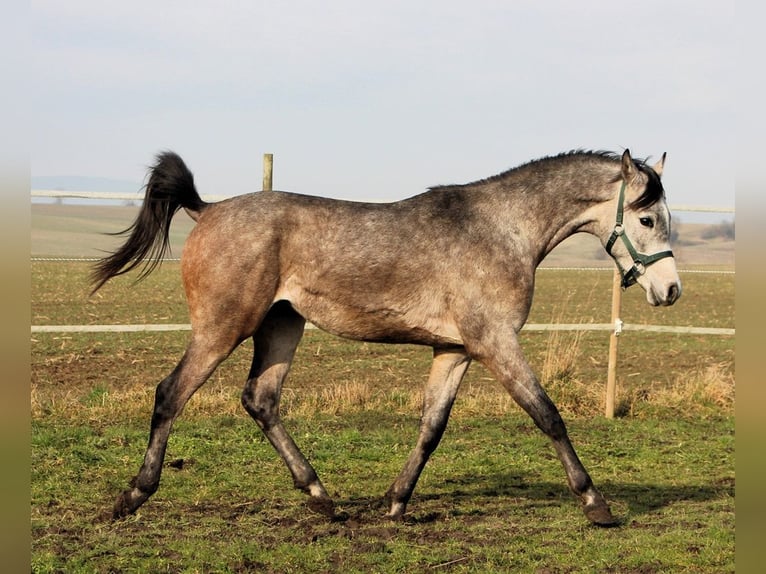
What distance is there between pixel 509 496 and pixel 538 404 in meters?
1.27

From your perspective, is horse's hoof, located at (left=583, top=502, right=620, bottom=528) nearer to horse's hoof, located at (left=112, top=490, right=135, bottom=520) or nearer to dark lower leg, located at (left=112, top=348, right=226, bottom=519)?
dark lower leg, located at (left=112, top=348, right=226, bottom=519)

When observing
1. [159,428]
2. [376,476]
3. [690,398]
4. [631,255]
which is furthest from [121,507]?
[690,398]

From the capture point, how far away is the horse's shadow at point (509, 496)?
598 centimetres

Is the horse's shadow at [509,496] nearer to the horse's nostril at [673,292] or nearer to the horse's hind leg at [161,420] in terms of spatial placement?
the horse's hind leg at [161,420]

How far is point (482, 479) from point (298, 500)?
161 cm

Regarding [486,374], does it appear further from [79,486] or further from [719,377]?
[79,486]

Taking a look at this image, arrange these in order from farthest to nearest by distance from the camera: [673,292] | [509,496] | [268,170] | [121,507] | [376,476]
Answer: [268,170], [376,476], [509,496], [673,292], [121,507]

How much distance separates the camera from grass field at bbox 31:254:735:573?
4789 mm

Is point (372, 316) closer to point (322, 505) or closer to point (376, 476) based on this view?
point (322, 505)

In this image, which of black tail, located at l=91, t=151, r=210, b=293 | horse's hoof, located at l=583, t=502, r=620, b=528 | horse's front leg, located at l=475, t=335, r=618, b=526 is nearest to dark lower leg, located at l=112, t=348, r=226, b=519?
black tail, located at l=91, t=151, r=210, b=293


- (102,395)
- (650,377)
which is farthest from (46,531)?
(650,377)

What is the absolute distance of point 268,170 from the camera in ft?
30.6

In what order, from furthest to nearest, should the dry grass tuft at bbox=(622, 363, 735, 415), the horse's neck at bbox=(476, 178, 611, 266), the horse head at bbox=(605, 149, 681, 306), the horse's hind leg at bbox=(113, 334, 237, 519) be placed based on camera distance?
the dry grass tuft at bbox=(622, 363, 735, 415) < the horse's neck at bbox=(476, 178, 611, 266) < the horse head at bbox=(605, 149, 681, 306) < the horse's hind leg at bbox=(113, 334, 237, 519)

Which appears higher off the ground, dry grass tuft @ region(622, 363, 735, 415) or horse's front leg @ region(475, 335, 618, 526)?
horse's front leg @ region(475, 335, 618, 526)
